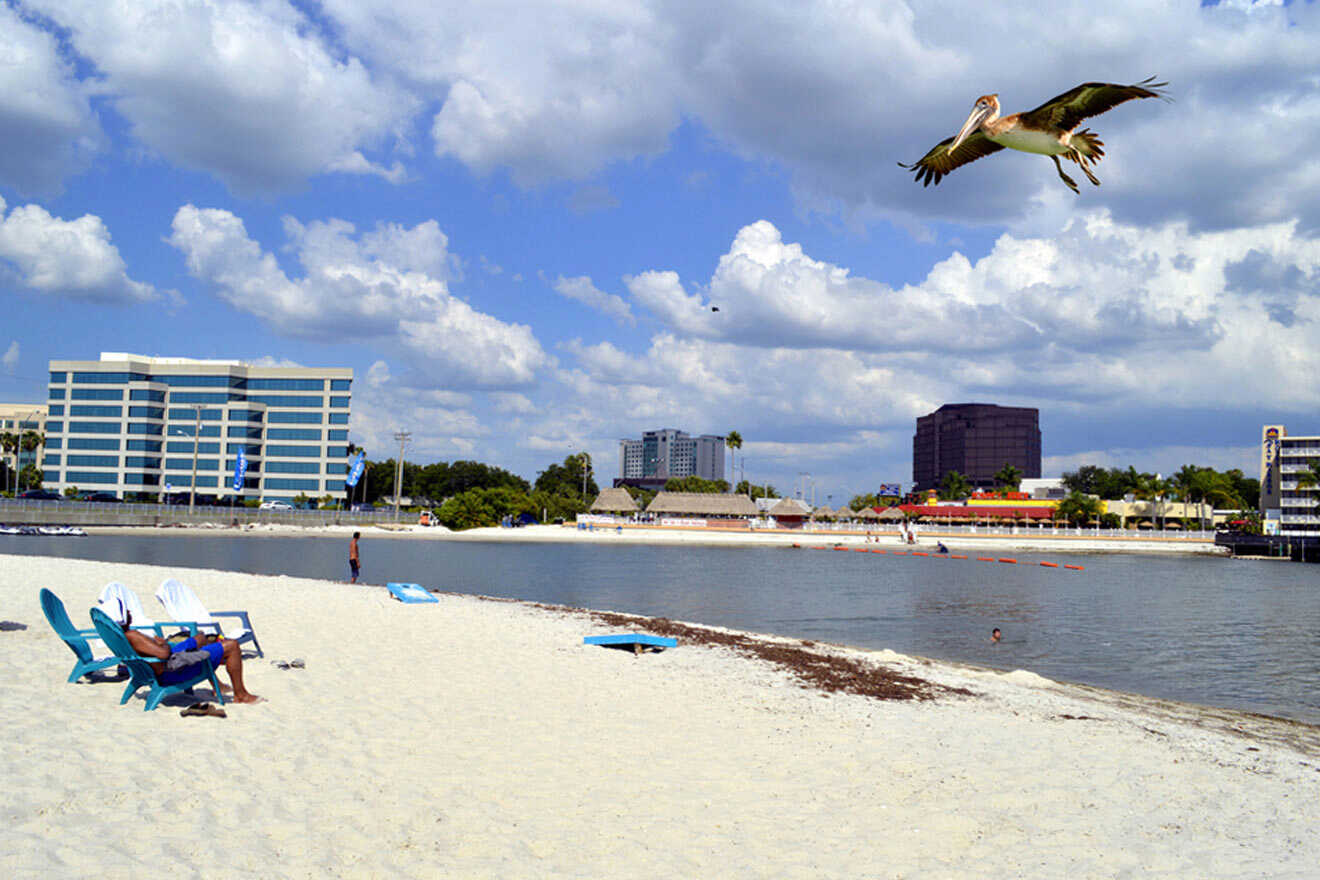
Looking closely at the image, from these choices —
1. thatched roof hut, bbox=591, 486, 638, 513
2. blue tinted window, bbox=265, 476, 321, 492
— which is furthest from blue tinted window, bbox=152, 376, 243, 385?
thatched roof hut, bbox=591, 486, 638, 513

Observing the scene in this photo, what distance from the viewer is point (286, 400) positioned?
125 metres

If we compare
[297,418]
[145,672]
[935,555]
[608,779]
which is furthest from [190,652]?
[297,418]

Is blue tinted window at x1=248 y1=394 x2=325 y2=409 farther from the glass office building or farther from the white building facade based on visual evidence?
the white building facade

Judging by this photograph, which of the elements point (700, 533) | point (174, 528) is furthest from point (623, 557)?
point (174, 528)

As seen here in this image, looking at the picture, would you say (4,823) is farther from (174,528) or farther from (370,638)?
(174,528)

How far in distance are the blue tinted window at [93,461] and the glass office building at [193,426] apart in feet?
0.47

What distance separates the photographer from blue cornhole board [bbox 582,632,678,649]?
1537 cm

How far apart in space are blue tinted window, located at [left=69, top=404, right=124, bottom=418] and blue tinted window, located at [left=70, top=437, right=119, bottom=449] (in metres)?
3.34

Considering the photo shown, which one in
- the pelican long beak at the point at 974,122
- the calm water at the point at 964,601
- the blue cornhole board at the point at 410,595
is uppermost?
the pelican long beak at the point at 974,122

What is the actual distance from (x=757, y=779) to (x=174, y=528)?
3816 inches

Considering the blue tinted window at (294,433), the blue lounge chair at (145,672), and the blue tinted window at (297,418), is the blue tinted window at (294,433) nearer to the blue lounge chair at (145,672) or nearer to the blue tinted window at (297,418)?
the blue tinted window at (297,418)

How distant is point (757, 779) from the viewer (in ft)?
25.7

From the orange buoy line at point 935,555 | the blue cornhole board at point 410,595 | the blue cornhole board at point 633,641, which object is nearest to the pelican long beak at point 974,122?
the blue cornhole board at point 633,641

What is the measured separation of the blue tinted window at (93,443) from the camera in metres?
120
